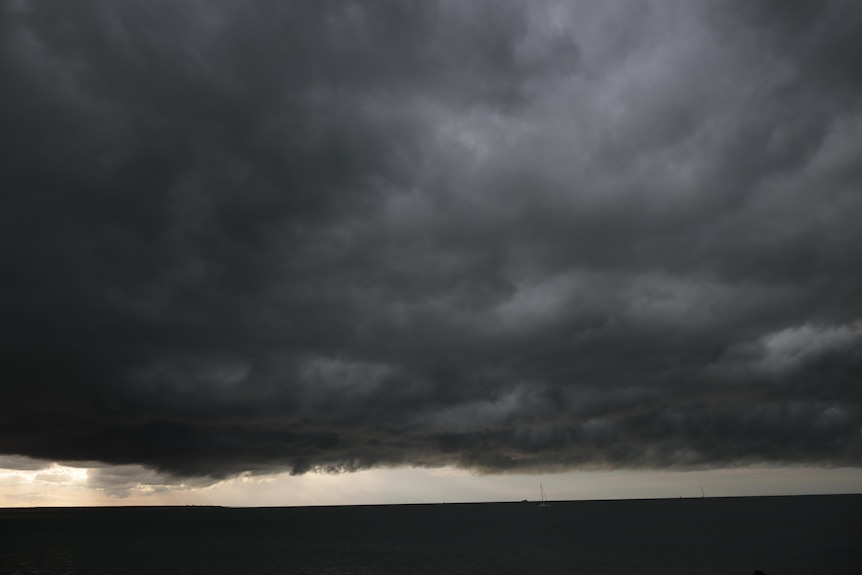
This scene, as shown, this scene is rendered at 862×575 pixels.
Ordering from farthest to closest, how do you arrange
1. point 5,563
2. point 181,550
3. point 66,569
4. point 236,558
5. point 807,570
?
1. point 181,550
2. point 236,558
3. point 5,563
4. point 66,569
5. point 807,570

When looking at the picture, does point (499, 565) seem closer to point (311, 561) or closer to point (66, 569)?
point (311, 561)

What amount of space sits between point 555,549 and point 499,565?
1684 inches

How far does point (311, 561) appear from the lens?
147m

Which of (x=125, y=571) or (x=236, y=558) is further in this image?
(x=236, y=558)

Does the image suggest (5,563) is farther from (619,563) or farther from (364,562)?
(619,563)

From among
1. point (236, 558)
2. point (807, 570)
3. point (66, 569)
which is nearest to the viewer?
point (807, 570)

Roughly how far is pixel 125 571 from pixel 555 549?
109 metres

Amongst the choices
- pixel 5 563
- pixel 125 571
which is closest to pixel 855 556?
pixel 125 571

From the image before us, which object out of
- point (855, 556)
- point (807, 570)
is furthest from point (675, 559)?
point (855, 556)

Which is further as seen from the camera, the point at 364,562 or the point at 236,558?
the point at 236,558

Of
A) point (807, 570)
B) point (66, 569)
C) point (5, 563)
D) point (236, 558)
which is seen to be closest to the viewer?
point (807, 570)

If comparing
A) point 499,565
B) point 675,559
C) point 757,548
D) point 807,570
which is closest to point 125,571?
point 499,565

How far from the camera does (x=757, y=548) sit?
161250 mm

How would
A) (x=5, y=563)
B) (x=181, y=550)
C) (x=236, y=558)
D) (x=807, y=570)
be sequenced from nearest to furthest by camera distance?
(x=807, y=570) → (x=5, y=563) → (x=236, y=558) → (x=181, y=550)
